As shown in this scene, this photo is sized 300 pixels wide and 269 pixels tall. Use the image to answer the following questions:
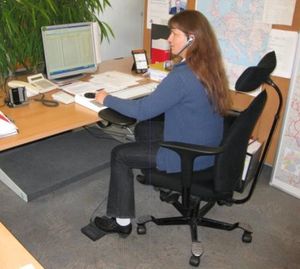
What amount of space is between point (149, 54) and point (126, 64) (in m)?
0.38

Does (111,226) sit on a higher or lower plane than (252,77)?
lower

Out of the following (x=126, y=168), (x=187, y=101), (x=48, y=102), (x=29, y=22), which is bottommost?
(x=126, y=168)

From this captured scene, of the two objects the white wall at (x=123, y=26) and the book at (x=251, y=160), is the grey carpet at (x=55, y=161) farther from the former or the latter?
the white wall at (x=123, y=26)

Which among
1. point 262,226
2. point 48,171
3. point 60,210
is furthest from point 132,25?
point 262,226

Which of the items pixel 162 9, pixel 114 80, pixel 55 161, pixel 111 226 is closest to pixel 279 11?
pixel 162 9

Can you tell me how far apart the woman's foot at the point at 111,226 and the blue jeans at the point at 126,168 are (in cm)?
12

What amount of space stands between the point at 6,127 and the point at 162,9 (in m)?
1.81

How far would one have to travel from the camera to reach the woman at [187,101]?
60.8 inches

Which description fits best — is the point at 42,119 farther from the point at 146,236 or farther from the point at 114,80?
the point at 146,236

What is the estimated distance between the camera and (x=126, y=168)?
6.01 ft

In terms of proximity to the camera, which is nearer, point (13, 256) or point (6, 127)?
point (13, 256)

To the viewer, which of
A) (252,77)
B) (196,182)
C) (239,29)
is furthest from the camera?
(239,29)

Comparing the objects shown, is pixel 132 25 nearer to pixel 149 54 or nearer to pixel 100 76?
pixel 149 54

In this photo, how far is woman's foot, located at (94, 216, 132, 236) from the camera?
1999 mm
